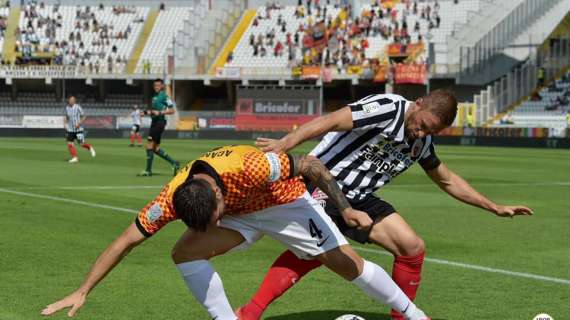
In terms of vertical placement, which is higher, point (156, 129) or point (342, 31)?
point (342, 31)

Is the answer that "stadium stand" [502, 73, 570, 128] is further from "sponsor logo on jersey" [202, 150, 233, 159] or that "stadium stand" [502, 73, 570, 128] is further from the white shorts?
"sponsor logo on jersey" [202, 150, 233, 159]

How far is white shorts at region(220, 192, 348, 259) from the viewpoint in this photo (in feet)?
20.3

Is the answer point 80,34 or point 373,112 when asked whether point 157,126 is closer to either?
point 373,112

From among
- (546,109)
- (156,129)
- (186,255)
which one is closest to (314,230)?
(186,255)

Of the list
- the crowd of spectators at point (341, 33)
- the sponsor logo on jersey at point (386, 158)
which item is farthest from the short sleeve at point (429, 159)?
the crowd of spectators at point (341, 33)

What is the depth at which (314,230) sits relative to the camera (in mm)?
6188

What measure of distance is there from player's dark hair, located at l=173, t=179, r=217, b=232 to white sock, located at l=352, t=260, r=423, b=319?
130 cm

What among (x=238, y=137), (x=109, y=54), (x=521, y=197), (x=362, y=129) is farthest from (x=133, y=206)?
(x=109, y=54)

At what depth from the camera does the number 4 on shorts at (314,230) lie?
6.18 meters

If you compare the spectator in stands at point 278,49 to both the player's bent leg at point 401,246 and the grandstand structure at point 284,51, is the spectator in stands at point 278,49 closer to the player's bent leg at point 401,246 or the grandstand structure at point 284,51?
the grandstand structure at point 284,51

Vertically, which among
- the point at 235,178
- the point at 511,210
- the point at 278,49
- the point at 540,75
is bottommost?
the point at 511,210

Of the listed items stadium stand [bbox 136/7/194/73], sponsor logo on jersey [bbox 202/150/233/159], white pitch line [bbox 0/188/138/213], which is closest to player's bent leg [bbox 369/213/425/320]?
sponsor logo on jersey [bbox 202/150/233/159]

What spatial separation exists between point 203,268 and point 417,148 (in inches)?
70.9

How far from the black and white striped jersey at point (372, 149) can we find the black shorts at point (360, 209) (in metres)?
0.06
